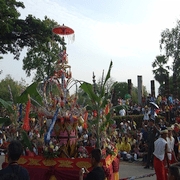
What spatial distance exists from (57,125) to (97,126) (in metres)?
0.99

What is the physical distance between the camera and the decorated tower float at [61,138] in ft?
21.9

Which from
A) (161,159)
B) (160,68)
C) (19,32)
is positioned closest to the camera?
(161,159)

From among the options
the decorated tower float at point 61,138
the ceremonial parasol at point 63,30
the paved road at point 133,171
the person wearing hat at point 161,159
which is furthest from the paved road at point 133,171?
the ceremonial parasol at point 63,30

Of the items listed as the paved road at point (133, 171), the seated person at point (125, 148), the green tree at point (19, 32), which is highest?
the green tree at point (19, 32)

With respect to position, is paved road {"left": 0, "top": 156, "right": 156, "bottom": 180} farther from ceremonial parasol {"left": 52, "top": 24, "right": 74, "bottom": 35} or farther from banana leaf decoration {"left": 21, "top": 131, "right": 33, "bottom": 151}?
ceremonial parasol {"left": 52, "top": 24, "right": 74, "bottom": 35}

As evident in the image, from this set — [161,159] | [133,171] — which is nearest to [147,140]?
[133,171]

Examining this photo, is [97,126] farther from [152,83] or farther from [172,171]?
[152,83]

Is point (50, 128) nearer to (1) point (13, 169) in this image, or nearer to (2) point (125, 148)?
(1) point (13, 169)

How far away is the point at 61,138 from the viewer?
7418 mm

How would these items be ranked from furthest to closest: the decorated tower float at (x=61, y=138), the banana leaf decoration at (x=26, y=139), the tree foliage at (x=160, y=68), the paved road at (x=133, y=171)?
the tree foliage at (x=160, y=68) < the paved road at (x=133, y=171) < the banana leaf decoration at (x=26, y=139) < the decorated tower float at (x=61, y=138)

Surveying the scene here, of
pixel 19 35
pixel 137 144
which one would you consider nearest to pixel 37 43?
pixel 19 35

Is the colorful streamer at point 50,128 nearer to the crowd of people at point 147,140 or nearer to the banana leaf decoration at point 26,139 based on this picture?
the banana leaf decoration at point 26,139

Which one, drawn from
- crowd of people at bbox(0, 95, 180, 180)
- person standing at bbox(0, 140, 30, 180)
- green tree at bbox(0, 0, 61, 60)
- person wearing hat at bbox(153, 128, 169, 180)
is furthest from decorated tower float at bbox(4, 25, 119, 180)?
green tree at bbox(0, 0, 61, 60)

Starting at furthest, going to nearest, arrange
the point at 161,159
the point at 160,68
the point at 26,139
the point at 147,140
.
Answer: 1. the point at 160,68
2. the point at 147,140
3. the point at 26,139
4. the point at 161,159
